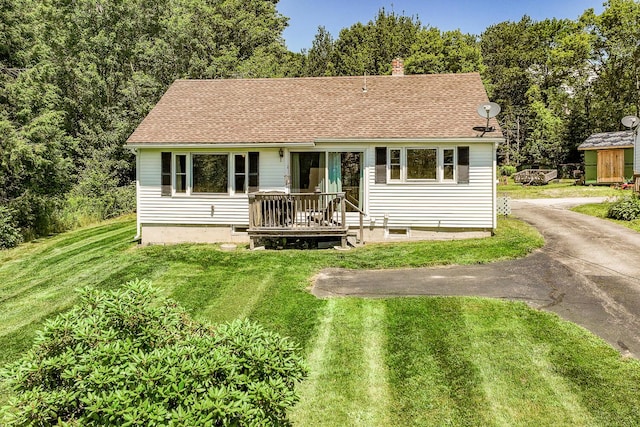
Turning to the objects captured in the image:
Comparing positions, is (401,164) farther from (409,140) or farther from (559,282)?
(559,282)

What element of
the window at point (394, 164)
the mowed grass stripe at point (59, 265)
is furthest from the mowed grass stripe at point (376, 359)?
the mowed grass stripe at point (59, 265)

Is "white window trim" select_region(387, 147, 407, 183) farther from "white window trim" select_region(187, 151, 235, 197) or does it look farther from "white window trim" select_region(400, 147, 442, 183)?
"white window trim" select_region(187, 151, 235, 197)

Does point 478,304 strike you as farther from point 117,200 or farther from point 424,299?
point 117,200

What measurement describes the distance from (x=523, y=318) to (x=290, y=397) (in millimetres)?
5043

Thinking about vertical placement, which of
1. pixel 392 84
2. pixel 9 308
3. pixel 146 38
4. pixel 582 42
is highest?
pixel 582 42

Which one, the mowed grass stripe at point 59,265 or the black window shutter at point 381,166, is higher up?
the black window shutter at point 381,166

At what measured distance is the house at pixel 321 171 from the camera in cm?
1341

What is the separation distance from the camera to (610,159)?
29.5 metres

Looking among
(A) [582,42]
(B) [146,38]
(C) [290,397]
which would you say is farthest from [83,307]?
(A) [582,42]

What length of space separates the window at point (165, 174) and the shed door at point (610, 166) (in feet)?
90.7

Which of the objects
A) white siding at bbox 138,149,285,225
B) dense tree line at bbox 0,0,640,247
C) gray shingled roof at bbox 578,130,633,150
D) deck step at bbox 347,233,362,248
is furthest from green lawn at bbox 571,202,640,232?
dense tree line at bbox 0,0,640,247

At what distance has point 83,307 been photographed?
4008 millimetres

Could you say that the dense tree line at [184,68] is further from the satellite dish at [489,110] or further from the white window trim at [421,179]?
the satellite dish at [489,110]

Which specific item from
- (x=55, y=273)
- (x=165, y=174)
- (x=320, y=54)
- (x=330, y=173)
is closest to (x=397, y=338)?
(x=330, y=173)
